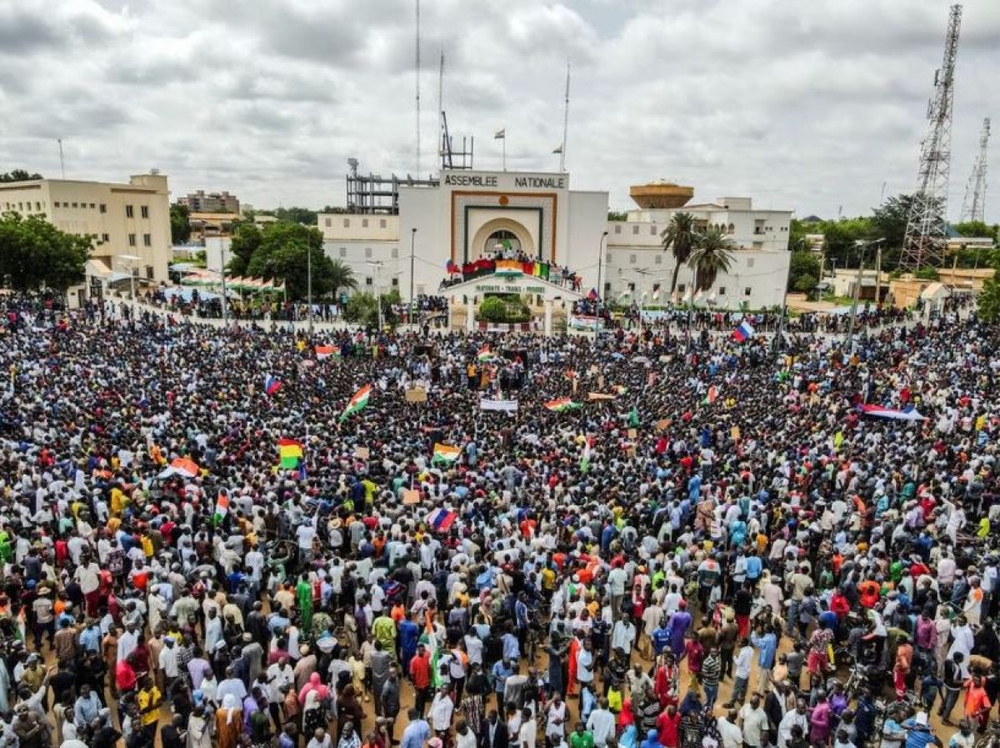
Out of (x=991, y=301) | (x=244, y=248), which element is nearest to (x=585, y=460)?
(x=991, y=301)

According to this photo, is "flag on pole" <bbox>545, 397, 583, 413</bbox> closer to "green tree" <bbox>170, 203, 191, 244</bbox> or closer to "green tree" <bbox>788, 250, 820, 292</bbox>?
"green tree" <bbox>788, 250, 820, 292</bbox>

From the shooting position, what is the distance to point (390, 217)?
5856cm

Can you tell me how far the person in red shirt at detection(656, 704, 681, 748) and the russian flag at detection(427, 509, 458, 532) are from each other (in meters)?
5.16

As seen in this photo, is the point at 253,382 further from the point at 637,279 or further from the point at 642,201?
the point at 642,201

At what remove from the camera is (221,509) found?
12797 mm

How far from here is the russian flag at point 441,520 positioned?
12273mm

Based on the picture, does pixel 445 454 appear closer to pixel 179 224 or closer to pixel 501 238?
pixel 501 238

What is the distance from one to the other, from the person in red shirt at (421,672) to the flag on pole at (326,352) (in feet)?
64.3

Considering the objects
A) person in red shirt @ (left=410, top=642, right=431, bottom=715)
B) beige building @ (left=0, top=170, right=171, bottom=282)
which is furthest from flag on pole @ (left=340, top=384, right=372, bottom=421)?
beige building @ (left=0, top=170, right=171, bottom=282)

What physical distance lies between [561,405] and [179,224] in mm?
94013

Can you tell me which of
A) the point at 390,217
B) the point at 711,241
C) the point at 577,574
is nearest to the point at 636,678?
the point at 577,574

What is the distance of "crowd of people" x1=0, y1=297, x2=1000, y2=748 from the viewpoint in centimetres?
821

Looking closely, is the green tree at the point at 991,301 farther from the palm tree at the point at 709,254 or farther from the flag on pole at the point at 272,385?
the flag on pole at the point at 272,385

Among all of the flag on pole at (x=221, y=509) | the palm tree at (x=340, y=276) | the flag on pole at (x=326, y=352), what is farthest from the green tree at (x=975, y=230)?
the flag on pole at (x=221, y=509)
